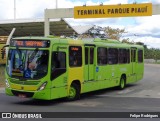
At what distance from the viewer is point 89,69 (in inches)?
736

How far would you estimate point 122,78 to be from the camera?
77.7ft

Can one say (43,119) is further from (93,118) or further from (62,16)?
(62,16)

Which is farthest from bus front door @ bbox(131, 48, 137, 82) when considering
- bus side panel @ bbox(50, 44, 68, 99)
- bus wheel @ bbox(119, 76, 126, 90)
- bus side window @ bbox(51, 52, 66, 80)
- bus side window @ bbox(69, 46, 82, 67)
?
bus side window @ bbox(51, 52, 66, 80)

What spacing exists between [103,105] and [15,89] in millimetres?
3477

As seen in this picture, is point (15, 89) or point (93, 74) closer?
point (15, 89)

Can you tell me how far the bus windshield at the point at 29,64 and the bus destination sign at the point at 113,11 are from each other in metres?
12.2

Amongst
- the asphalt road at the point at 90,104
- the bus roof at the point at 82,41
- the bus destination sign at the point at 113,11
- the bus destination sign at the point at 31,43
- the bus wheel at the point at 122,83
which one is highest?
the bus destination sign at the point at 113,11

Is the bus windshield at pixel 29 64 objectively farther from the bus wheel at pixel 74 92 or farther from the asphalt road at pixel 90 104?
the bus wheel at pixel 74 92

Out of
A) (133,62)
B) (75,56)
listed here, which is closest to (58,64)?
(75,56)

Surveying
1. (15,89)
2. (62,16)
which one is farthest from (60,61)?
(62,16)

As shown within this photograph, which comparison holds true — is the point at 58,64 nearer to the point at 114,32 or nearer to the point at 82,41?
the point at 82,41

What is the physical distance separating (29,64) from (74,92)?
8.87ft

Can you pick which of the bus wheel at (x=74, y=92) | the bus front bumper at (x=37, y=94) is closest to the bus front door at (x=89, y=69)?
the bus wheel at (x=74, y=92)

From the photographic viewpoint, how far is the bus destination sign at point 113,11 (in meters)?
26.7
